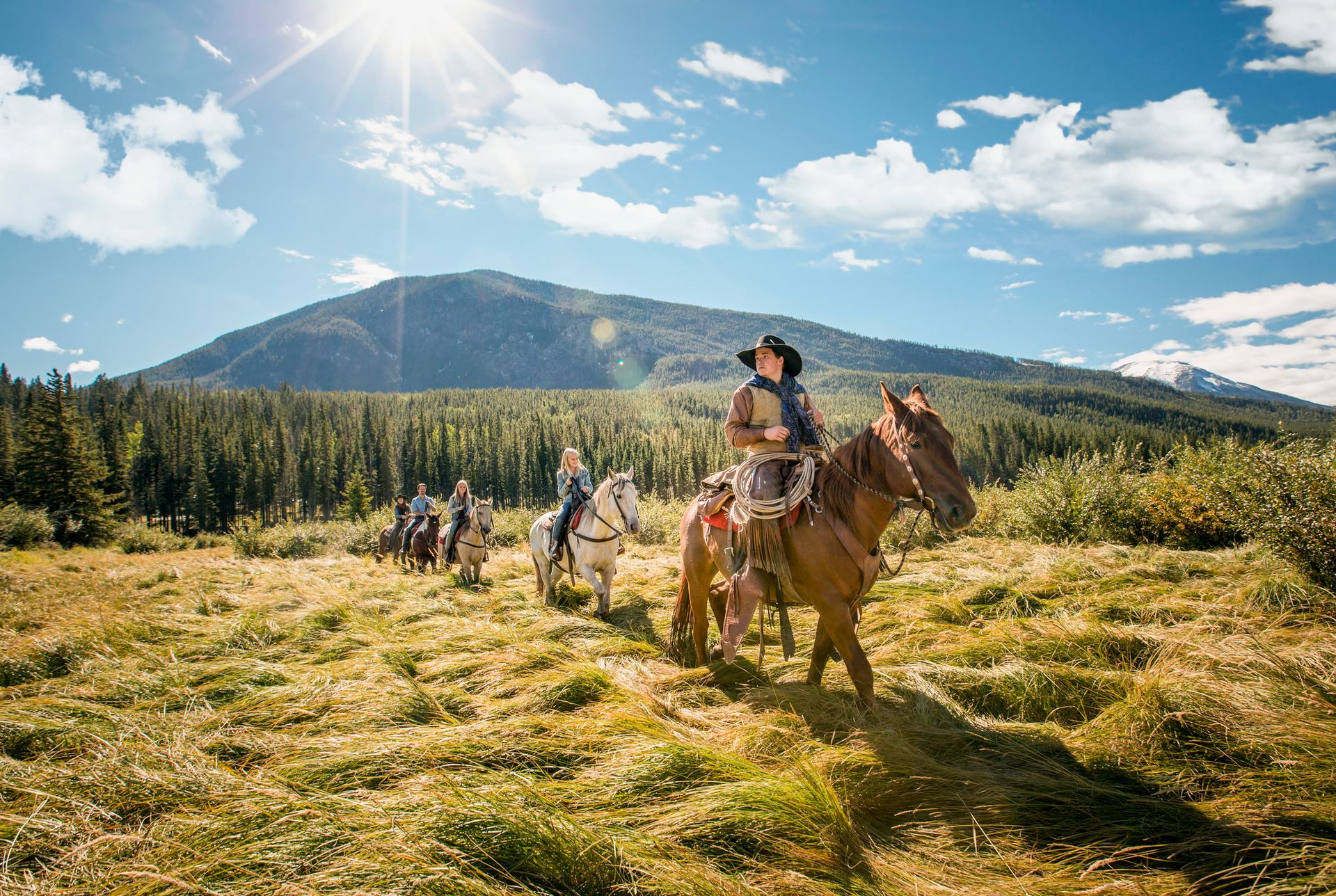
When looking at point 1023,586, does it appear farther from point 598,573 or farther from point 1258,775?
point 598,573

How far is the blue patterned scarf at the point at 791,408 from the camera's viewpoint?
15.2 ft

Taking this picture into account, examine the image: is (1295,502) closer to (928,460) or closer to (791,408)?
(928,460)

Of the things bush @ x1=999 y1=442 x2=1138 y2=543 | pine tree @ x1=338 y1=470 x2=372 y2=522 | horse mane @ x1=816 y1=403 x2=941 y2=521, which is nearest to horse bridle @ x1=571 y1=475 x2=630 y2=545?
horse mane @ x1=816 y1=403 x2=941 y2=521

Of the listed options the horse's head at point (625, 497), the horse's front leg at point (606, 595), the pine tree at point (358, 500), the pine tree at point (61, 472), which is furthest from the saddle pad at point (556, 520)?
the pine tree at point (358, 500)

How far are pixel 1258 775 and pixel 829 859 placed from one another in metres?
2.27

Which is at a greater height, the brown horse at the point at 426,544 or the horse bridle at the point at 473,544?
the horse bridle at the point at 473,544

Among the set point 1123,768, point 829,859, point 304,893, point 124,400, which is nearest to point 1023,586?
point 1123,768

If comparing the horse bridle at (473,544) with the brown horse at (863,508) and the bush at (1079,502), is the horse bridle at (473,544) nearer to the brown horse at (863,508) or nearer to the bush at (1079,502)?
the brown horse at (863,508)

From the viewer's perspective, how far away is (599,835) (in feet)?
7.51

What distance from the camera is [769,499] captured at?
171 inches

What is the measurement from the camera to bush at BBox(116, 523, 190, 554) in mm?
30906

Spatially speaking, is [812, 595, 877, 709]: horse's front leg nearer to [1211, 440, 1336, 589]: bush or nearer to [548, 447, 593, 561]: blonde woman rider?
[1211, 440, 1336, 589]: bush

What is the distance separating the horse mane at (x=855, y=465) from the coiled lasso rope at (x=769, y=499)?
0.15 meters

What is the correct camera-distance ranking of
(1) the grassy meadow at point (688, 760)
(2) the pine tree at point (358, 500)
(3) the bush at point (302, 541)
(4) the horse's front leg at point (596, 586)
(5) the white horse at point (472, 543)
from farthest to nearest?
(2) the pine tree at point (358, 500), (3) the bush at point (302, 541), (5) the white horse at point (472, 543), (4) the horse's front leg at point (596, 586), (1) the grassy meadow at point (688, 760)
